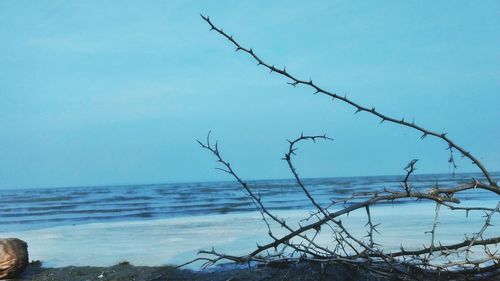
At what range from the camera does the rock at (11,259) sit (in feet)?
15.5

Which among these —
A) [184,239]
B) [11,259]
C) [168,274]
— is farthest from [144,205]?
[168,274]

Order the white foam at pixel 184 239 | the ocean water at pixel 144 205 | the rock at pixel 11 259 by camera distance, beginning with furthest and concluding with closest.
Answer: the ocean water at pixel 144 205, the white foam at pixel 184 239, the rock at pixel 11 259

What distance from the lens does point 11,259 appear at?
188 inches

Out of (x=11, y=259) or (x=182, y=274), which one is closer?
(x=182, y=274)

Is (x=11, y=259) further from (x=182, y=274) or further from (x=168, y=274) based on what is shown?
(x=182, y=274)

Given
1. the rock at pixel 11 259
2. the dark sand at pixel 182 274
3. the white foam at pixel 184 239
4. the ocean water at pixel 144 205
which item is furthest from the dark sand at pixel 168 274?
the ocean water at pixel 144 205

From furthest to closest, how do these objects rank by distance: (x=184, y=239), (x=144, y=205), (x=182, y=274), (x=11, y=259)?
1. (x=144, y=205)
2. (x=184, y=239)
3. (x=11, y=259)
4. (x=182, y=274)

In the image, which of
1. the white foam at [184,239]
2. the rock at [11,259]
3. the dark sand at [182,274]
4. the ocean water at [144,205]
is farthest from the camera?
the ocean water at [144,205]

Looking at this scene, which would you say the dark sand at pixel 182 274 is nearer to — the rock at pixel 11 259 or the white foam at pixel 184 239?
the rock at pixel 11 259

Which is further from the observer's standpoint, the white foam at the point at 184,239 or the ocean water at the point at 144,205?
the ocean water at the point at 144,205

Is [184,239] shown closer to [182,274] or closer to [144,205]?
[182,274]

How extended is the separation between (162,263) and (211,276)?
938 millimetres

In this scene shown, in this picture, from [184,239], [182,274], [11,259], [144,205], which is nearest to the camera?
[182,274]

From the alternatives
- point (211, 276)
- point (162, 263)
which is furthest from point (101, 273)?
point (211, 276)
